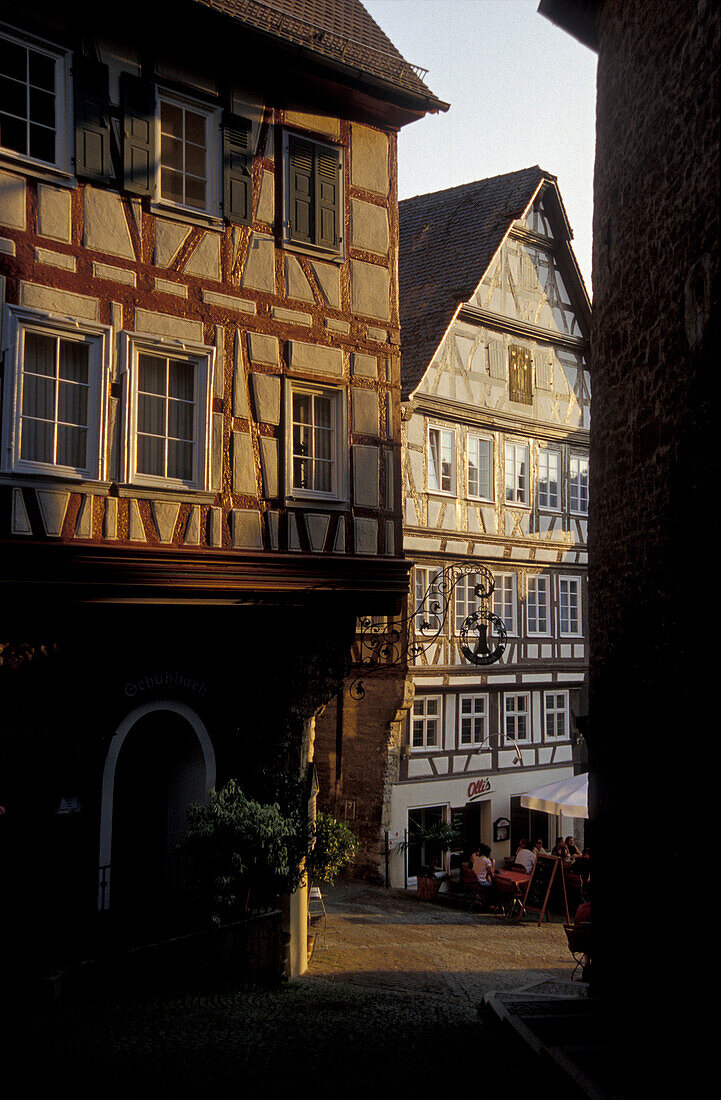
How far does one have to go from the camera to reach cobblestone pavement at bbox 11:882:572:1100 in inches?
296

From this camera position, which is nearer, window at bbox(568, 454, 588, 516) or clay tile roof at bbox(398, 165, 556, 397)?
clay tile roof at bbox(398, 165, 556, 397)

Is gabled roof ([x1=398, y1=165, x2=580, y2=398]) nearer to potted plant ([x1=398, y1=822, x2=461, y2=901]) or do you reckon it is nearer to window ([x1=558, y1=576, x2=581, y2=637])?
window ([x1=558, y1=576, x2=581, y2=637])

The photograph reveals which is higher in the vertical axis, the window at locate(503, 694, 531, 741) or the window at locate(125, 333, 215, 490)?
the window at locate(125, 333, 215, 490)

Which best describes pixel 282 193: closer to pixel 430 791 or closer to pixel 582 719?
pixel 582 719

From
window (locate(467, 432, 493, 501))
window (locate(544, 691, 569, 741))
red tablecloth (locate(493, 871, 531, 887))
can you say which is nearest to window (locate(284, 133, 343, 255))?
window (locate(467, 432, 493, 501))

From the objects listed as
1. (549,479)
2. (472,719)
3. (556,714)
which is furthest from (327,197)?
(556,714)

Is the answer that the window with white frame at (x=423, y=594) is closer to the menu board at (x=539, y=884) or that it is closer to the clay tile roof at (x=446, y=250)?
the clay tile roof at (x=446, y=250)

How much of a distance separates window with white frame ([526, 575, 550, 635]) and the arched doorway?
13461mm

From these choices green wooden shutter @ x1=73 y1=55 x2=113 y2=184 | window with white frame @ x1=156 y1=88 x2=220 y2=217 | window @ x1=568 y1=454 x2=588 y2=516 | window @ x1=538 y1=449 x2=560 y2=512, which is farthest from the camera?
window @ x1=568 y1=454 x2=588 y2=516

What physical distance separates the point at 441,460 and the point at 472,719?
5811 mm

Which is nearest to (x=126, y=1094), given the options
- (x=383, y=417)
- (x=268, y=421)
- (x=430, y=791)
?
(x=268, y=421)

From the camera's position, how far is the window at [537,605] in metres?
23.0

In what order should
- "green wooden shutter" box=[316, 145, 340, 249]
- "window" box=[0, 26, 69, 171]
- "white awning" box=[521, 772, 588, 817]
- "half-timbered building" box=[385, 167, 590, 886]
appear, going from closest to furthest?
"window" box=[0, 26, 69, 171] < "green wooden shutter" box=[316, 145, 340, 249] < "white awning" box=[521, 772, 588, 817] < "half-timbered building" box=[385, 167, 590, 886]

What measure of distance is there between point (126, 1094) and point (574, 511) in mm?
18799
